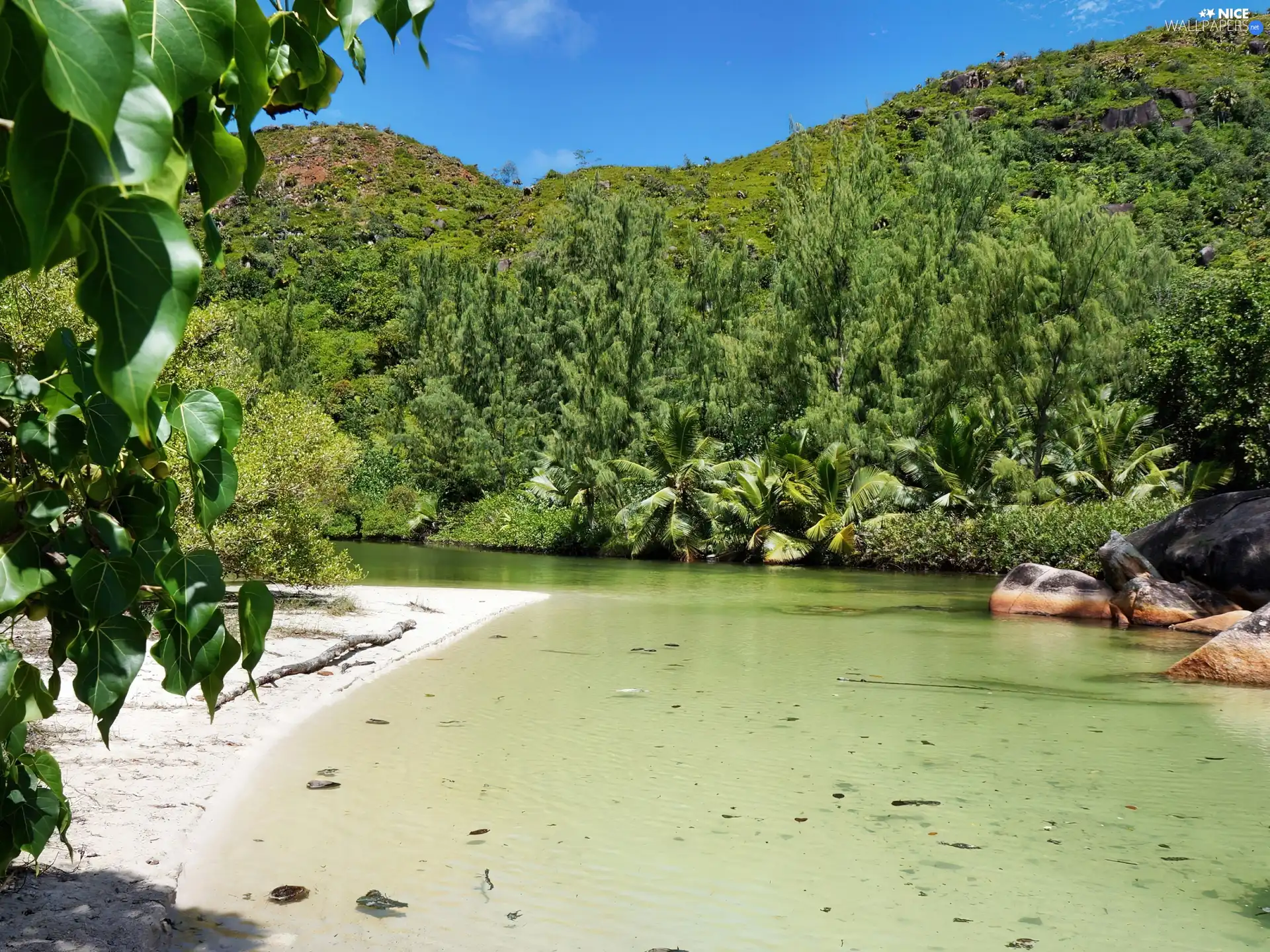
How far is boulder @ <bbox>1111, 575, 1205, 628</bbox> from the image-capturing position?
13.2 metres

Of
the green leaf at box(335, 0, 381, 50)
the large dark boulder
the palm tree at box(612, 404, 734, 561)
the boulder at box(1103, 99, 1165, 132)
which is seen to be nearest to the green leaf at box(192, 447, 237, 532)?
the green leaf at box(335, 0, 381, 50)

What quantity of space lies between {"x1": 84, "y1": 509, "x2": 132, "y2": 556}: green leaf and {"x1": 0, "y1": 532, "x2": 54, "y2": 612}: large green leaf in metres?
0.13

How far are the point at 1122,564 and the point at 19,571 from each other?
50.4 feet

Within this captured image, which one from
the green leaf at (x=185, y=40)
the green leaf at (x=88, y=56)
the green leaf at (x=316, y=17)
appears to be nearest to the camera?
the green leaf at (x=88, y=56)

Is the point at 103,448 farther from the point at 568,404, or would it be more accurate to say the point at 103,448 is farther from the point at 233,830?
the point at 568,404

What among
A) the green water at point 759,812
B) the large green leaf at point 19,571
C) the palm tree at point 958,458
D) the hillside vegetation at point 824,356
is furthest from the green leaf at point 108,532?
the palm tree at point 958,458

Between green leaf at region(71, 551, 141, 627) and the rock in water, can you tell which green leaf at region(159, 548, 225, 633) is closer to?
green leaf at region(71, 551, 141, 627)

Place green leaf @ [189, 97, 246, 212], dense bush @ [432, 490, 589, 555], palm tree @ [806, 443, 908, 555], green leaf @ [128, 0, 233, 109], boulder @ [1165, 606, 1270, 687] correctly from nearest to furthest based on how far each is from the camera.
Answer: green leaf @ [128, 0, 233, 109] → green leaf @ [189, 97, 246, 212] → boulder @ [1165, 606, 1270, 687] → palm tree @ [806, 443, 908, 555] → dense bush @ [432, 490, 589, 555]

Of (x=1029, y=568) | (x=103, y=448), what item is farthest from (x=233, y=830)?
(x=1029, y=568)

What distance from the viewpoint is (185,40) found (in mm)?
767

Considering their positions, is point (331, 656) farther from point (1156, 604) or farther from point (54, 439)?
point (1156, 604)

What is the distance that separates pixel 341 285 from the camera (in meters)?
55.0

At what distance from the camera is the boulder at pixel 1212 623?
11.9m

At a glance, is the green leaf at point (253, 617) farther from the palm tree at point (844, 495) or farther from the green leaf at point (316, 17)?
the palm tree at point (844, 495)
